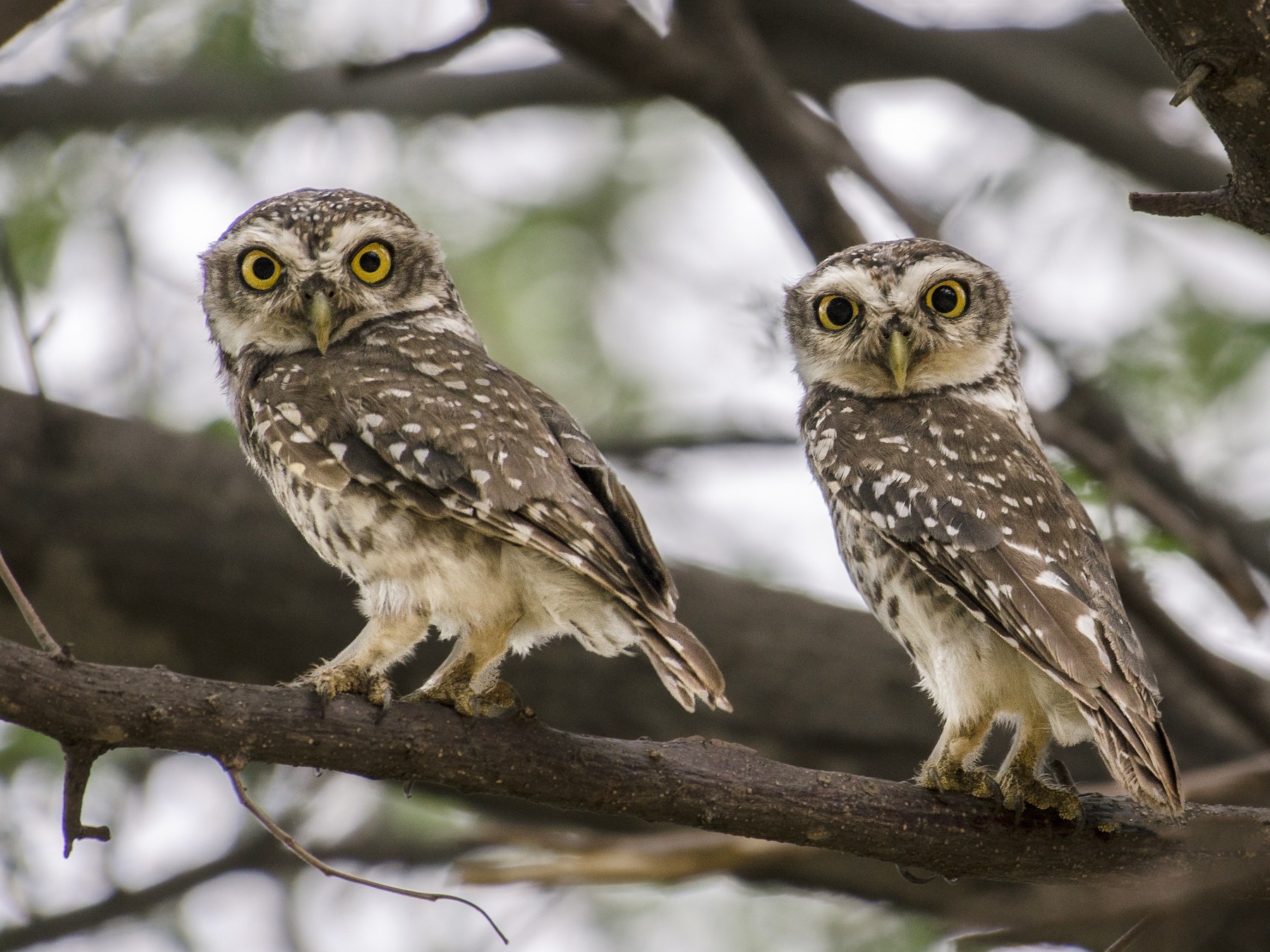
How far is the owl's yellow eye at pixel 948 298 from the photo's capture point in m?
4.31

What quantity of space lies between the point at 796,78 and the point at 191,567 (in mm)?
3871

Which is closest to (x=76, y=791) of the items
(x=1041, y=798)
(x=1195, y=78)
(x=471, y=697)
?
(x=471, y=697)

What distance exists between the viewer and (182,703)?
272cm

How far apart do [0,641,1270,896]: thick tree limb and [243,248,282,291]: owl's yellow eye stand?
1516 mm

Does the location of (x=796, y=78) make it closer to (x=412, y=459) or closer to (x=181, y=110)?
(x=181, y=110)

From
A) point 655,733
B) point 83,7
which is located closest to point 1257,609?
point 655,733

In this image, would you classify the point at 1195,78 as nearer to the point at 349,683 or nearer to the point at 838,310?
the point at 838,310

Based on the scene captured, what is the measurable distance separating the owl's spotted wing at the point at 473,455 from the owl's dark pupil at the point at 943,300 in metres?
A: 1.09

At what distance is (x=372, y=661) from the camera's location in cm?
334

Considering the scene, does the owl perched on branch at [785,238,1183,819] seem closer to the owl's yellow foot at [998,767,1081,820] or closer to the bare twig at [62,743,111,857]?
the owl's yellow foot at [998,767,1081,820]

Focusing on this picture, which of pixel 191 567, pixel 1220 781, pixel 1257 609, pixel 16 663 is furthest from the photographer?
pixel 191 567

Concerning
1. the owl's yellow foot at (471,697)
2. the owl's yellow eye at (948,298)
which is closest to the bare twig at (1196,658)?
the owl's yellow eye at (948,298)

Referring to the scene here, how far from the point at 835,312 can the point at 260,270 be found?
1594mm

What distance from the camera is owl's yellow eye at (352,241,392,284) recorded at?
4.18 metres
